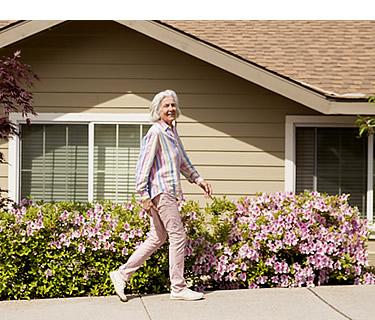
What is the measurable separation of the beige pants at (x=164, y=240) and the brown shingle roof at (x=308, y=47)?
139 inches

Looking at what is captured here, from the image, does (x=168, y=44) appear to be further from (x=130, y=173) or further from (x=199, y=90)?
(x=130, y=173)

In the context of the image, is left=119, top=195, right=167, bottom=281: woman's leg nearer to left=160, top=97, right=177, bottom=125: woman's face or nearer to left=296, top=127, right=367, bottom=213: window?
left=160, top=97, right=177, bottom=125: woman's face

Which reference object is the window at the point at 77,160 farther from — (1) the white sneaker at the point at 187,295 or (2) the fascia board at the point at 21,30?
(1) the white sneaker at the point at 187,295

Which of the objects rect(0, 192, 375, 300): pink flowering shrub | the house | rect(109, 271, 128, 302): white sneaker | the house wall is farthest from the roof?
rect(109, 271, 128, 302): white sneaker

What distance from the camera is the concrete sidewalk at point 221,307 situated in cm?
734

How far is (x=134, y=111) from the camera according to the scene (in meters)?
11.4

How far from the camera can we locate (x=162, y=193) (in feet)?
25.3

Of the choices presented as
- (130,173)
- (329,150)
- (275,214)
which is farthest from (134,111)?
(275,214)

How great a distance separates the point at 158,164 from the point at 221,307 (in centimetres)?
137

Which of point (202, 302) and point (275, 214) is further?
point (275, 214)

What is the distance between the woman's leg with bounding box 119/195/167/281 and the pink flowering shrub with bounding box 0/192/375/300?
46cm

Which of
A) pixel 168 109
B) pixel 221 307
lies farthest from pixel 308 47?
pixel 221 307

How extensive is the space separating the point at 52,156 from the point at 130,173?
3.39 feet

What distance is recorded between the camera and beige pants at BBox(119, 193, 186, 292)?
25.4 feet
